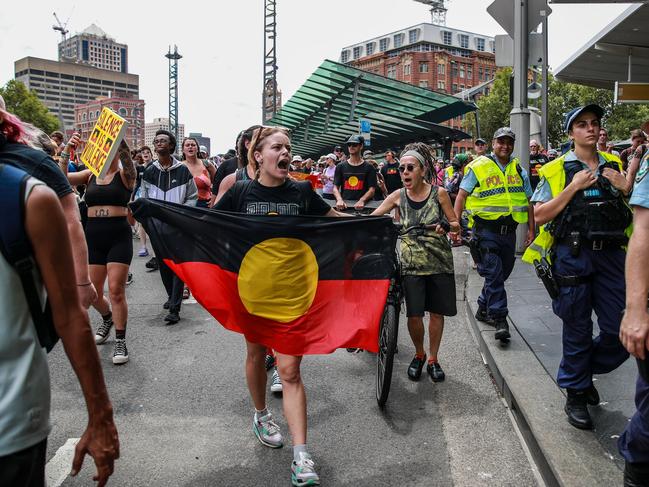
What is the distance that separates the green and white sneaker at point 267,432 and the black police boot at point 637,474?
199cm

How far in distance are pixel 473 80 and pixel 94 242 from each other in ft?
413

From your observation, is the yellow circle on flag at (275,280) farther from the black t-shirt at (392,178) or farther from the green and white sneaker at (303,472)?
the black t-shirt at (392,178)

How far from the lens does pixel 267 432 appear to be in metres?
3.88

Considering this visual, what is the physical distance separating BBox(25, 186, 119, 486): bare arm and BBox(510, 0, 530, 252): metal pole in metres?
8.99

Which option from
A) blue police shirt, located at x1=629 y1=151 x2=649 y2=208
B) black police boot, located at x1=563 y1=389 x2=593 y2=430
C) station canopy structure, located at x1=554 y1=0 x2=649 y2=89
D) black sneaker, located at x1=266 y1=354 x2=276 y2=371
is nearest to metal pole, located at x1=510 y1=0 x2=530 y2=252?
station canopy structure, located at x1=554 y1=0 x2=649 y2=89

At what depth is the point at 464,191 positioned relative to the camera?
6.23 meters

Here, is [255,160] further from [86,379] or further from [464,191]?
[464,191]

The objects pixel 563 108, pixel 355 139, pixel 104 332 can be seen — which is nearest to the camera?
pixel 104 332

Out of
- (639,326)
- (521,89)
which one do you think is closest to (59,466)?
(639,326)

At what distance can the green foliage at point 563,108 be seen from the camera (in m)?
43.5

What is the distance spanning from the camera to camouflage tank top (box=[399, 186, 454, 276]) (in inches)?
197

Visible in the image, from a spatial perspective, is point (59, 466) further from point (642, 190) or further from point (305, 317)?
Answer: point (642, 190)

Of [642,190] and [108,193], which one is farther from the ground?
[108,193]

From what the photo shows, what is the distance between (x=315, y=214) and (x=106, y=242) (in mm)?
2713
